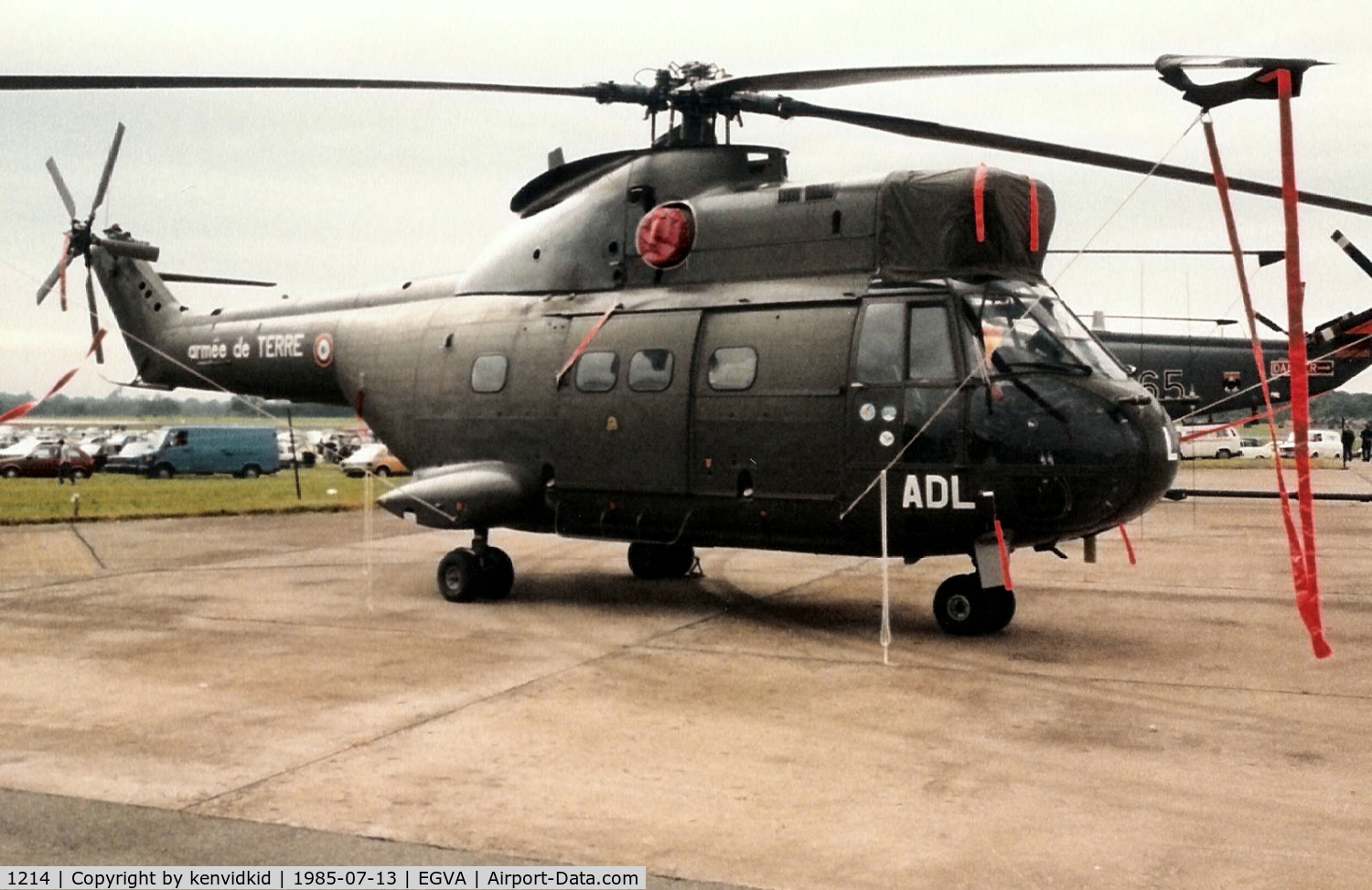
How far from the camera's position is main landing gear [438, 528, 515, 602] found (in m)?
13.8

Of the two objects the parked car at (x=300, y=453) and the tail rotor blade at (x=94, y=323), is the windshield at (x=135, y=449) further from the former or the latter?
the tail rotor blade at (x=94, y=323)

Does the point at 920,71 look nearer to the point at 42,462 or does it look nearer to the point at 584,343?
the point at 584,343

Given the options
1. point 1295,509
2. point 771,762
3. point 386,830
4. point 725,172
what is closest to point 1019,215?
point 725,172

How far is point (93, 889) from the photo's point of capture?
542 centimetres

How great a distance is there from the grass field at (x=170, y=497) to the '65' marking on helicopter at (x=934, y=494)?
17247mm

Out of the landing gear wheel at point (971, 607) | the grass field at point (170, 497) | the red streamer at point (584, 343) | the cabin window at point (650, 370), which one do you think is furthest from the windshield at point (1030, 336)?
the grass field at point (170, 497)

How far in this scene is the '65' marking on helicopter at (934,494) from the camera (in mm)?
10914

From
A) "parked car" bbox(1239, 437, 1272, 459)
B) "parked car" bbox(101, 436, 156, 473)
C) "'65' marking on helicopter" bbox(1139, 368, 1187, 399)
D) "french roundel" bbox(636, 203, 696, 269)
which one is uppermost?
"french roundel" bbox(636, 203, 696, 269)

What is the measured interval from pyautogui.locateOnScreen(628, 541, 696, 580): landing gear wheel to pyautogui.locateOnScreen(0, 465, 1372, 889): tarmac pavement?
0.33m

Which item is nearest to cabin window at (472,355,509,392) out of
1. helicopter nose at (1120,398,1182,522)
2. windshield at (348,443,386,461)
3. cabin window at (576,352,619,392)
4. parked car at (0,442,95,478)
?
cabin window at (576,352,619,392)

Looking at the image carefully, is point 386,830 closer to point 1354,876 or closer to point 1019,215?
point 1354,876

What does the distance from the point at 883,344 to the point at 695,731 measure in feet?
14.5

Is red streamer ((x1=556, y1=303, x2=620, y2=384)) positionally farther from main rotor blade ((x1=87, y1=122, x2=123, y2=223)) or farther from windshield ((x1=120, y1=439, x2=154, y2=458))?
windshield ((x1=120, y1=439, x2=154, y2=458))

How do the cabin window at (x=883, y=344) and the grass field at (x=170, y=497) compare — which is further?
the grass field at (x=170, y=497)
